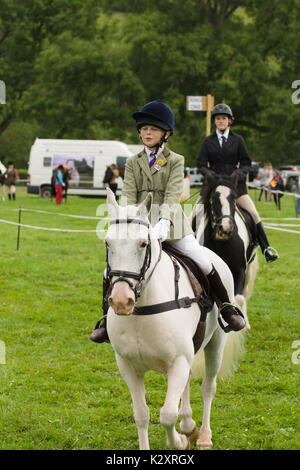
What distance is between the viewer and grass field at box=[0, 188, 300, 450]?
5.08 meters

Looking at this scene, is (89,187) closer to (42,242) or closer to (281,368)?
(42,242)

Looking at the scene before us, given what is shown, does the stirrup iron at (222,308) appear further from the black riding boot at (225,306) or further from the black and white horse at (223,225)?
the black and white horse at (223,225)

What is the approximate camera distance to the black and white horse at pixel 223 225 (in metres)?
7.27

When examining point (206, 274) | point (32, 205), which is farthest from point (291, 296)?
point (32, 205)

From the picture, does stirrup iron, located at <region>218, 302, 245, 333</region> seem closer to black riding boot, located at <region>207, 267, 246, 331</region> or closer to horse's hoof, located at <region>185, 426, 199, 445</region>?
black riding boot, located at <region>207, 267, 246, 331</region>

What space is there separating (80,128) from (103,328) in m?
38.4

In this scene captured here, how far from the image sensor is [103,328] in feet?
15.4

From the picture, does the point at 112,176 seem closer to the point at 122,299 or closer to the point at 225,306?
the point at 225,306

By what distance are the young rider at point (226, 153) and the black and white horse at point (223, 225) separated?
0.52 metres

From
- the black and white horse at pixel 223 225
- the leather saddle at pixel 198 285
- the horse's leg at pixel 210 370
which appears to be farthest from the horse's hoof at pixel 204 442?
the black and white horse at pixel 223 225

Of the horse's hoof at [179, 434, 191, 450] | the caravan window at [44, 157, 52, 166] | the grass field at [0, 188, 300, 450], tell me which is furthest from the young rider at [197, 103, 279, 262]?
the caravan window at [44, 157, 52, 166]

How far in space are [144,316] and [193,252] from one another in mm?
1070

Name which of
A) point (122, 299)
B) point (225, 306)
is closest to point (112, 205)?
point (122, 299)

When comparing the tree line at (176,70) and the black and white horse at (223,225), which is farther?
the tree line at (176,70)
